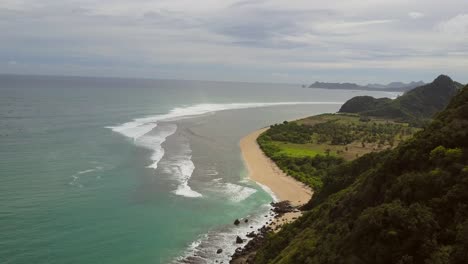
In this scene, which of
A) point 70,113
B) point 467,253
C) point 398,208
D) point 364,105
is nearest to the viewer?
point 467,253

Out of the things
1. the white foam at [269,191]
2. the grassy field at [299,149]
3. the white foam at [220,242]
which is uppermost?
the grassy field at [299,149]

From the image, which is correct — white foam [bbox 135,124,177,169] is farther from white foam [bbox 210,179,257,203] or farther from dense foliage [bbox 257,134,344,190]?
dense foliage [bbox 257,134,344,190]

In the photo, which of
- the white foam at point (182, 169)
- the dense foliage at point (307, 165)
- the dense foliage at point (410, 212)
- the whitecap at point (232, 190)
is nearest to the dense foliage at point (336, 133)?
the dense foliage at point (307, 165)

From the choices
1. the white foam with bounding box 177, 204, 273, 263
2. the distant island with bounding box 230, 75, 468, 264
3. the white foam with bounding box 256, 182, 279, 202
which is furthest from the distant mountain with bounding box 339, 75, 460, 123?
the distant island with bounding box 230, 75, 468, 264

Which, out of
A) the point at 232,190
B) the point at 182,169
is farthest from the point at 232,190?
the point at 182,169

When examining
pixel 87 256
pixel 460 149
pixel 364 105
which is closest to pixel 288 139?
pixel 87 256

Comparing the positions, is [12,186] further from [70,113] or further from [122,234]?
[70,113]

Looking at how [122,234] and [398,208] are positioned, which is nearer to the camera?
[398,208]

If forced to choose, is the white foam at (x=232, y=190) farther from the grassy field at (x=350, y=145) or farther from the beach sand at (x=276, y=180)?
the grassy field at (x=350, y=145)
